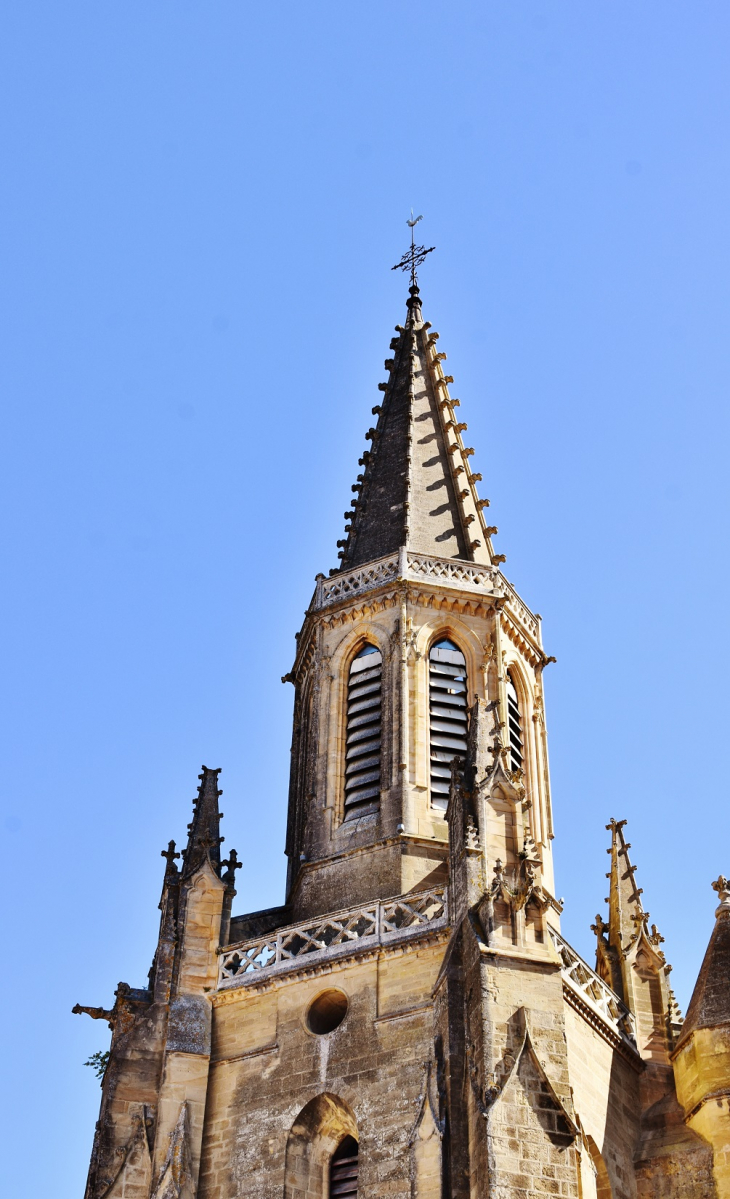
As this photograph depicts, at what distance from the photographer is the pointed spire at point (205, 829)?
81.5 feet

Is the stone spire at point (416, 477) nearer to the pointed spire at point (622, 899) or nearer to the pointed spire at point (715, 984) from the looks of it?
the pointed spire at point (622, 899)

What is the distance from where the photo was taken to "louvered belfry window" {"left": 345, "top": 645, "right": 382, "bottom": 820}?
26203 millimetres

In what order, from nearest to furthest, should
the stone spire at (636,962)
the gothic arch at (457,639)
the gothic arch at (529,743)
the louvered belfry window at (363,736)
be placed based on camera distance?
the stone spire at (636,962)
the louvered belfry window at (363,736)
the gothic arch at (529,743)
the gothic arch at (457,639)

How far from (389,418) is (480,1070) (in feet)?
53.1

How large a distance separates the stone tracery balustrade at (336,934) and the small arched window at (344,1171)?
2443mm

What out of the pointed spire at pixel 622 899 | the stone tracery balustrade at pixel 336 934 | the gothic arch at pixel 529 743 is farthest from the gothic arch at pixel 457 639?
the stone tracery balustrade at pixel 336 934

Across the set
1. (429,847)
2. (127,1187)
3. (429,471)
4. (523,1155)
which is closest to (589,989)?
(429,847)

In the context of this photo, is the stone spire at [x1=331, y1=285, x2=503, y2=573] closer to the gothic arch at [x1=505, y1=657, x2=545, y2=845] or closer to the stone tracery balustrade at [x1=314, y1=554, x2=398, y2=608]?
the stone tracery balustrade at [x1=314, y1=554, x2=398, y2=608]

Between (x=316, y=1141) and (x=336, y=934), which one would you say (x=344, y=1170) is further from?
(x=336, y=934)

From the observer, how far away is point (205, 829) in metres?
25.3

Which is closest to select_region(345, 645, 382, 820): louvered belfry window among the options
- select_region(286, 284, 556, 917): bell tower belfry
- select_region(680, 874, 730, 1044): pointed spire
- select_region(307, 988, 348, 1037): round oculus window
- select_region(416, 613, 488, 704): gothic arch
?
select_region(286, 284, 556, 917): bell tower belfry

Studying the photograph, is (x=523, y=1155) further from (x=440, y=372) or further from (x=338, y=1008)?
(x=440, y=372)

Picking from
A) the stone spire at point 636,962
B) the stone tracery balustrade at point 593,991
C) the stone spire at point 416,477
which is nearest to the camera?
the stone tracery balustrade at point 593,991

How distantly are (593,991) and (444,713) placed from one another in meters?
5.23
